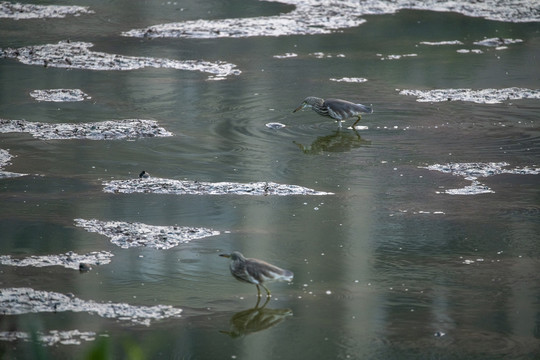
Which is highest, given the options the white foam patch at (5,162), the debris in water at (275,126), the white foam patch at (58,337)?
the white foam patch at (58,337)

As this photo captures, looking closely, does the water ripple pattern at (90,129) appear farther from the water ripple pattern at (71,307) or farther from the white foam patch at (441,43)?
the white foam patch at (441,43)

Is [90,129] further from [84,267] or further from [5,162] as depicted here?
[84,267]

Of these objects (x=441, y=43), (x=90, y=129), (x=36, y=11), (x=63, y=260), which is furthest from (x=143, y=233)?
(x=36, y=11)

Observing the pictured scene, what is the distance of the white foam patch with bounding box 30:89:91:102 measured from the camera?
496 inches

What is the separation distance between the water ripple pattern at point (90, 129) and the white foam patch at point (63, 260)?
376 centimetres

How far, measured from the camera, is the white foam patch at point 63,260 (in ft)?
23.6

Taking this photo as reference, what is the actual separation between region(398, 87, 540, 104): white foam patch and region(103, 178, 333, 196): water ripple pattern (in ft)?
13.6

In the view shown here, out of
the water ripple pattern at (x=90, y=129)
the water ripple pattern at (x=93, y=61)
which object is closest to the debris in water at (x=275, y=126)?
the water ripple pattern at (x=90, y=129)

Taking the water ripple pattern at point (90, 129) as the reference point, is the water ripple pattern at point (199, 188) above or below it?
below

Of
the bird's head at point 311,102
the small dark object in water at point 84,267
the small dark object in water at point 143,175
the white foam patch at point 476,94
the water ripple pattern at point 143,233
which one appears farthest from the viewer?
the white foam patch at point 476,94

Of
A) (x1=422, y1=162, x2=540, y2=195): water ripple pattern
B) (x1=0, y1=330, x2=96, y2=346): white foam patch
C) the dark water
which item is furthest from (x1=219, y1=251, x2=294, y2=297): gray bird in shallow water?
(x1=422, y1=162, x2=540, y2=195): water ripple pattern

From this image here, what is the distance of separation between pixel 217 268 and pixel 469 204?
9.03ft

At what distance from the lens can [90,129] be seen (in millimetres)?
11180

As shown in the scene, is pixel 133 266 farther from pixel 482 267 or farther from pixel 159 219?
pixel 482 267
